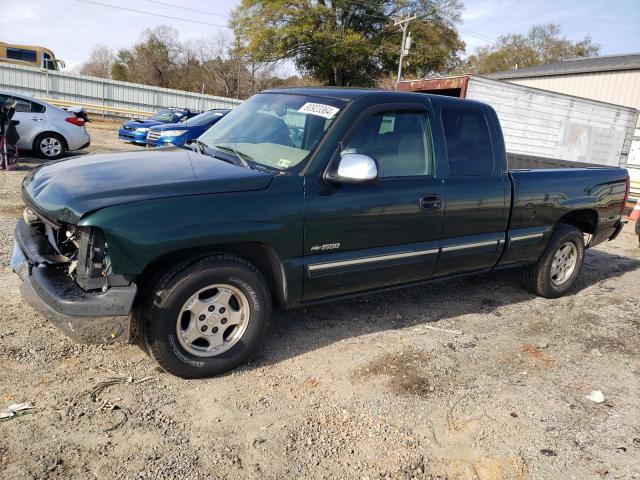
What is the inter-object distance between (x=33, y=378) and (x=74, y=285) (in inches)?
26.3

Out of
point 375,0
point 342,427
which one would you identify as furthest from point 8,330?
point 375,0

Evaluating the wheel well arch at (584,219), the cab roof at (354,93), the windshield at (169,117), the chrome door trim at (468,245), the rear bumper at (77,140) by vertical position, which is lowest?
the rear bumper at (77,140)

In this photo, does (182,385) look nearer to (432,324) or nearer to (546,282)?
(432,324)

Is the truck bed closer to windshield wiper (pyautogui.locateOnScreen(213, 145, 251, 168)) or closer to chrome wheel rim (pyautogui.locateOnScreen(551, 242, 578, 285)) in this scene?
chrome wheel rim (pyautogui.locateOnScreen(551, 242, 578, 285))

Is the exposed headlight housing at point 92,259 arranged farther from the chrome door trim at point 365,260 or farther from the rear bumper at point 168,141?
the rear bumper at point 168,141

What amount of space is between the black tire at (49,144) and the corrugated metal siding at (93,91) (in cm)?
1632

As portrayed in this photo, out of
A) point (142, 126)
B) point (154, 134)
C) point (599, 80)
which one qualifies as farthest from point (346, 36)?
point (154, 134)

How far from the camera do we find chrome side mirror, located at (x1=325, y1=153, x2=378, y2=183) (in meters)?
3.28

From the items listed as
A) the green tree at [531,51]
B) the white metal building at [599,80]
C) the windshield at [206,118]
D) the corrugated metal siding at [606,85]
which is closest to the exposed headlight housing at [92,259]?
the windshield at [206,118]

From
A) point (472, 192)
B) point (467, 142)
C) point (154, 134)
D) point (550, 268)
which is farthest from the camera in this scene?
point (154, 134)

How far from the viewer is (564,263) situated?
5.50 metres

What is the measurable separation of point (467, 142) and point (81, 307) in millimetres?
3269

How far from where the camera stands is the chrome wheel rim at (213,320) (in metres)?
3.08

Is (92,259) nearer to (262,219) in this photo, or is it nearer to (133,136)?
(262,219)
